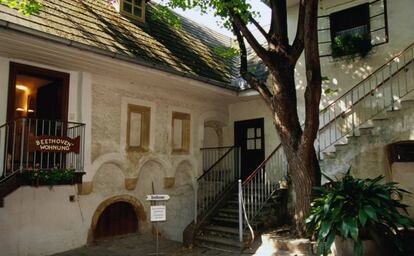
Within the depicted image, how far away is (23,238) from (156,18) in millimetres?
7592

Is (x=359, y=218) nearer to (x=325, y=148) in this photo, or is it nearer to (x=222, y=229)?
(x=325, y=148)

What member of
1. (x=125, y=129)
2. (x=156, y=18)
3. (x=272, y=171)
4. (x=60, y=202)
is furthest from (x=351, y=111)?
(x=60, y=202)

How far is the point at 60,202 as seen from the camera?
25.1ft

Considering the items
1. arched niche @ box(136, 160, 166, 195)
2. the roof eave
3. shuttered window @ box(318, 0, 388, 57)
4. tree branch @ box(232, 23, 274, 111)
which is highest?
shuttered window @ box(318, 0, 388, 57)

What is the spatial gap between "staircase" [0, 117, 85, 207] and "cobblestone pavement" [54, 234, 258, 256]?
167 centimetres

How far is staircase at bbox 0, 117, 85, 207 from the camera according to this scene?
21.3ft

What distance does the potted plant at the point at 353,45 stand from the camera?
9.15 meters

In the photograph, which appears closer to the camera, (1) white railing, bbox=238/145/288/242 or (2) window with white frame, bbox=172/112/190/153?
(1) white railing, bbox=238/145/288/242

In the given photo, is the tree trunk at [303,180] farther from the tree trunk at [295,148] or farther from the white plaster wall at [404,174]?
the white plaster wall at [404,174]

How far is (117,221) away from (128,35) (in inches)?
194

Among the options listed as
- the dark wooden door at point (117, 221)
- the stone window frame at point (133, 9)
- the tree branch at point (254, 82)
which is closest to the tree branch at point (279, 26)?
the tree branch at point (254, 82)

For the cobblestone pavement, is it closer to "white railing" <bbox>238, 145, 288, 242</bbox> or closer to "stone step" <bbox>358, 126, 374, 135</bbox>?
"white railing" <bbox>238, 145, 288, 242</bbox>

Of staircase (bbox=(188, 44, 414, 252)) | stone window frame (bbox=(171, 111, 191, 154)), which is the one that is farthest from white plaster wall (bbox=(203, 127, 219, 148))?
staircase (bbox=(188, 44, 414, 252))

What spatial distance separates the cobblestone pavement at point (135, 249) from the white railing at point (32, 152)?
6.07ft
